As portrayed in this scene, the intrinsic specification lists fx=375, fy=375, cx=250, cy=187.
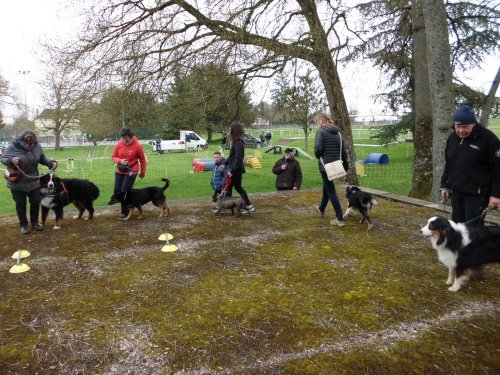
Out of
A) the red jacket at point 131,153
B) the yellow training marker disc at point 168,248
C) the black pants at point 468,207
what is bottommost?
the yellow training marker disc at point 168,248

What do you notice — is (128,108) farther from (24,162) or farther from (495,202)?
(495,202)

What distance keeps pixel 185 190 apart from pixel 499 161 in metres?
10.6

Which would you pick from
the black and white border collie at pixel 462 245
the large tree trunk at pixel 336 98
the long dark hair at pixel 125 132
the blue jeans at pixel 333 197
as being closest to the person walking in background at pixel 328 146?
the blue jeans at pixel 333 197

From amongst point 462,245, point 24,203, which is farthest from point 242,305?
point 24,203

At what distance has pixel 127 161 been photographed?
6137 mm

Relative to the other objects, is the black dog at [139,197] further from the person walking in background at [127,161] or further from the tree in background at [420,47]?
the tree in background at [420,47]

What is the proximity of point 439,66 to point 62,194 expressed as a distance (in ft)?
23.0

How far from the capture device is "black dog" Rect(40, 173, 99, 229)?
18.6ft

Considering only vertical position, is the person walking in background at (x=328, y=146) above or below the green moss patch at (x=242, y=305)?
above

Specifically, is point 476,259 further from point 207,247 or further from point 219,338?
point 207,247

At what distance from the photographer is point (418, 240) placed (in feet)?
16.4

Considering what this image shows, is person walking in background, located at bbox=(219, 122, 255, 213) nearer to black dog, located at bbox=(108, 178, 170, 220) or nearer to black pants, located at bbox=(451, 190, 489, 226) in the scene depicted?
black dog, located at bbox=(108, 178, 170, 220)

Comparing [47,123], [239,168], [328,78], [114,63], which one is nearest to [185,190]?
[114,63]

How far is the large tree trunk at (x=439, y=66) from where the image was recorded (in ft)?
23.0
